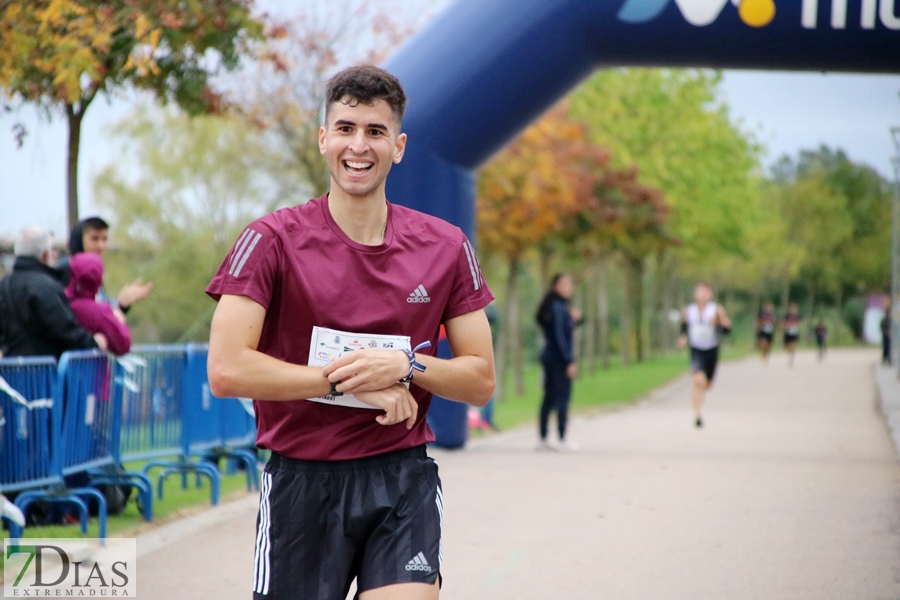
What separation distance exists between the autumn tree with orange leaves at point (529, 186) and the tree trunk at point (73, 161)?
11.1 meters

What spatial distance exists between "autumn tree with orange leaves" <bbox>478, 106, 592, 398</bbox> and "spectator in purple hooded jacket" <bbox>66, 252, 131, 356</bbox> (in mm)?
14564

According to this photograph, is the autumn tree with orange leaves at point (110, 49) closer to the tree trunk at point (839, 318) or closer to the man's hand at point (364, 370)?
the man's hand at point (364, 370)

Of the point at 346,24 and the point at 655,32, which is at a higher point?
the point at 346,24

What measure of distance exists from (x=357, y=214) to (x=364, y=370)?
454 mm

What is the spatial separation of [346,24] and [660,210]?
1266 cm

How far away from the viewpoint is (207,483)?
1070 cm

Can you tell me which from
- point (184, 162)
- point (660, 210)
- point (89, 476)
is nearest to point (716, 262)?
point (660, 210)

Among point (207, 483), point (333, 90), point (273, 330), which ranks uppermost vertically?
point (333, 90)

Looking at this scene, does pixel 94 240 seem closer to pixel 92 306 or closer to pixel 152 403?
pixel 92 306

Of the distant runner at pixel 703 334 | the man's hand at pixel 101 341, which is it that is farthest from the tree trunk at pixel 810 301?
the man's hand at pixel 101 341

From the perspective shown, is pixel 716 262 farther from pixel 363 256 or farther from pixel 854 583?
pixel 363 256

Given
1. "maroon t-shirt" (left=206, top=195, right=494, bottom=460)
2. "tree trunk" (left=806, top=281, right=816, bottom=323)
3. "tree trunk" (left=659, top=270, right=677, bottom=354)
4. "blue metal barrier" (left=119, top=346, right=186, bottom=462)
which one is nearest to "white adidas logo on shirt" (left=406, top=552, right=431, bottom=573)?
"maroon t-shirt" (left=206, top=195, right=494, bottom=460)

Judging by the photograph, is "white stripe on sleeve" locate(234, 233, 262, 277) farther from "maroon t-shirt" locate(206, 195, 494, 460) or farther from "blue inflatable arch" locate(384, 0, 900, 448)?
"blue inflatable arch" locate(384, 0, 900, 448)

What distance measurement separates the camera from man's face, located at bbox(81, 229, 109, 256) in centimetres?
851
